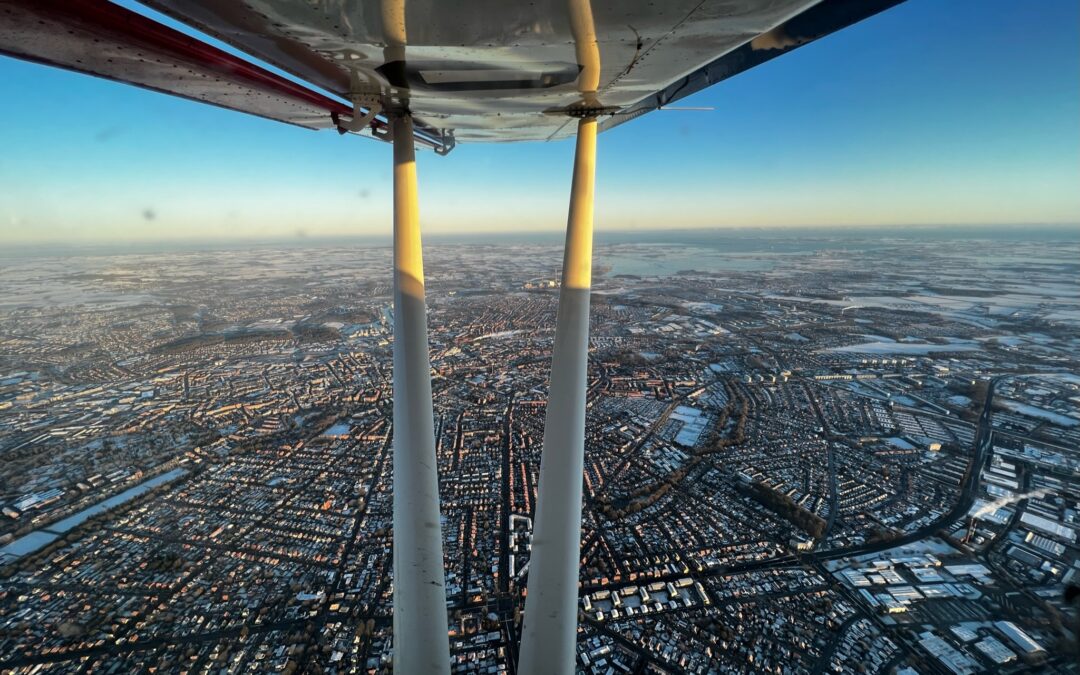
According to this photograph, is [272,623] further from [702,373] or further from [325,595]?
[702,373]

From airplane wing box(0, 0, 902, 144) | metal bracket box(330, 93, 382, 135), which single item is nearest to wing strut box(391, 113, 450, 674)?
metal bracket box(330, 93, 382, 135)

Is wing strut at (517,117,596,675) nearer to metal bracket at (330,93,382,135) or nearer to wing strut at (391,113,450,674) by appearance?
wing strut at (391,113,450,674)

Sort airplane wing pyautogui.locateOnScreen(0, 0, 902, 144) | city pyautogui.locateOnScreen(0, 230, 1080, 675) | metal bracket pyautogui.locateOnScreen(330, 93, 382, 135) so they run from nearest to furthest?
1. airplane wing pyautogui.locateOnScreen(0, 0, 902, 144)
2. metal bracket pyautogui.locateOnScreen(330, 93, 382, 135)
3. city pyautogui.locateOnScreen(0, 230, 1080, 675)

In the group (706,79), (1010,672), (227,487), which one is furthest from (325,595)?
(1010,672)

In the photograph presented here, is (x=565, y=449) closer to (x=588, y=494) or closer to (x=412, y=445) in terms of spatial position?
(x=412, y=445)

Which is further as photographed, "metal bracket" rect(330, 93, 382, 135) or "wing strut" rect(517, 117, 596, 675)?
"wing strut" rect(517, 117, 596, 675)

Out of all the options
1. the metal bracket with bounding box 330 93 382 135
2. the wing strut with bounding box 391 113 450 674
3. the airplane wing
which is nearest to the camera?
the airplane wing

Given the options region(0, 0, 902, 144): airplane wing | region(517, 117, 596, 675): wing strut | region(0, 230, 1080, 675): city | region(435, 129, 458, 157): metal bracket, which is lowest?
region(0, 230, 1080, 675): city

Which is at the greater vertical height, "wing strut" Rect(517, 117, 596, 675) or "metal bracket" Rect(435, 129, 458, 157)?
"metal bracket" Rect(435, 129, 458, 157)
